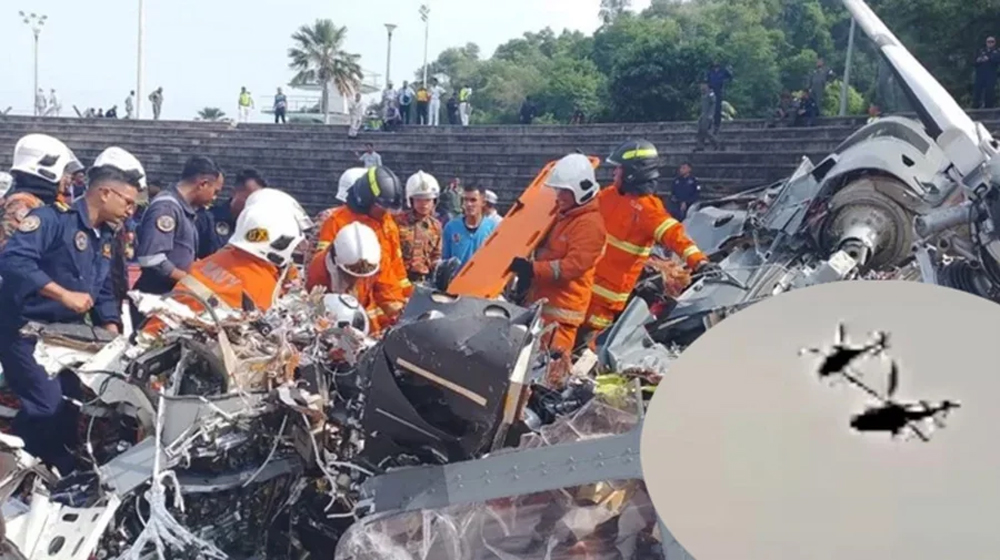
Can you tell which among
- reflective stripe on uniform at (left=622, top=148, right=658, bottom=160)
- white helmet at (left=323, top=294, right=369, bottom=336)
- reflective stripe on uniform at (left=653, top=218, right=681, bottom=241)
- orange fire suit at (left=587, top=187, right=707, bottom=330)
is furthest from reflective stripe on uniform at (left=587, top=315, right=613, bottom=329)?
white helmet at (left=323, top=294, right=369, bottom=336)

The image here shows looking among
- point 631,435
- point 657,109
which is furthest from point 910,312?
point 657,109

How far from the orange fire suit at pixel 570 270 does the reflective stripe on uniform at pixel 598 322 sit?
0.34 m

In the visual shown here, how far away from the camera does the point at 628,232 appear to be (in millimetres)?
5293

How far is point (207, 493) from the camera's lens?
2.81 meters

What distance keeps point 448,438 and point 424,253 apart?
4.57 m

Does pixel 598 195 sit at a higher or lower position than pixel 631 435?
higher

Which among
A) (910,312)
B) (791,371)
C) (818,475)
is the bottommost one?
(818,475)

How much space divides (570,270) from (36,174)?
259cm

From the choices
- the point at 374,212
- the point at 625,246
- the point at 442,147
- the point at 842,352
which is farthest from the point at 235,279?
the point at 442,147

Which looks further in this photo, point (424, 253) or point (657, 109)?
point (657, 109)

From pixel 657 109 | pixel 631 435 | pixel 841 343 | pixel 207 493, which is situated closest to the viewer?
pixel 841 343

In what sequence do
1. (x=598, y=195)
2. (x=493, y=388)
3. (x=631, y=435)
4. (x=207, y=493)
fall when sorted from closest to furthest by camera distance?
1. (x=631, y=435)
2. (x=493, y=388)
3. (x=207, y=493)
4. (x=598, y=195)

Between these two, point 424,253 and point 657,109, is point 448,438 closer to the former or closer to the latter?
point 424,253

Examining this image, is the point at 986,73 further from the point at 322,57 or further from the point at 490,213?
the point at 322,57
